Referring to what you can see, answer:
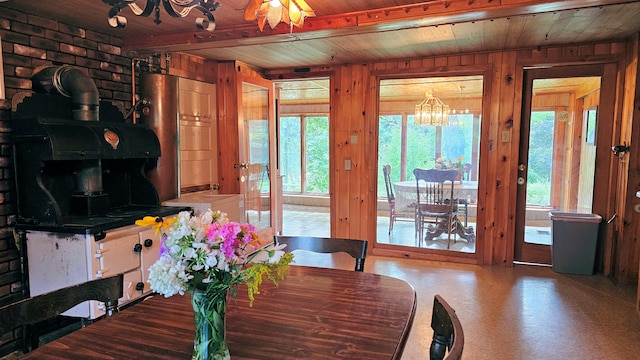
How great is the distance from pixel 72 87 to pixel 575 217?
4.57m

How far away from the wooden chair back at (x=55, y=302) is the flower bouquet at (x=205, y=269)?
2.07ft

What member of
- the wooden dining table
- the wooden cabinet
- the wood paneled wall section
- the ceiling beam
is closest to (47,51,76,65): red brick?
the ceiling beam

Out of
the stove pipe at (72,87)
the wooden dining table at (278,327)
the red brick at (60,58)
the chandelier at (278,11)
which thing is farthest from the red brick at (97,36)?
the wooden dining table at (278,327)

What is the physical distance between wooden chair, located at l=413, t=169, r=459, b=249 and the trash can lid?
0.99 m

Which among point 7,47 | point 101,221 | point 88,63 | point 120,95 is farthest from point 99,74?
point 101,221

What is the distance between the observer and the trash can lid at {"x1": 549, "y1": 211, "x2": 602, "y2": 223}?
3941 mm

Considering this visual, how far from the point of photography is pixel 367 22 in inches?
111

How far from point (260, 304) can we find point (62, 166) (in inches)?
82.1

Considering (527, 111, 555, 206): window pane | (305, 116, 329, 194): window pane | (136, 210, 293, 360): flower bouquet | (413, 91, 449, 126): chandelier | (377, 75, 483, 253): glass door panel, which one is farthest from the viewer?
(305, 116, 329, 194): window pane

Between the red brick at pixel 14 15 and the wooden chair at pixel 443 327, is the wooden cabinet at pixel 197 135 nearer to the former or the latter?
the red brick at pixel 14 15

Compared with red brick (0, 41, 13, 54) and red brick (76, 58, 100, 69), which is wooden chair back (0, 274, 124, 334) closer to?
red brick (0, 41, 13, 54)

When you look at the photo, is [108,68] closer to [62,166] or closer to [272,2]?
[62,166]

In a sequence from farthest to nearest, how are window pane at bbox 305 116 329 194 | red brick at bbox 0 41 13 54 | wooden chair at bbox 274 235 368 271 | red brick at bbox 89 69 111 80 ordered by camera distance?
window pane at bbox 305 116 329 194 < red brick at bbox 89 69 111 80 < red brick at bbox 0 41 13 54 < wooden chair at bbox 274 235 368 271

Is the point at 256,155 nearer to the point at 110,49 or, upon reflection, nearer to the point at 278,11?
the point at 110,49
